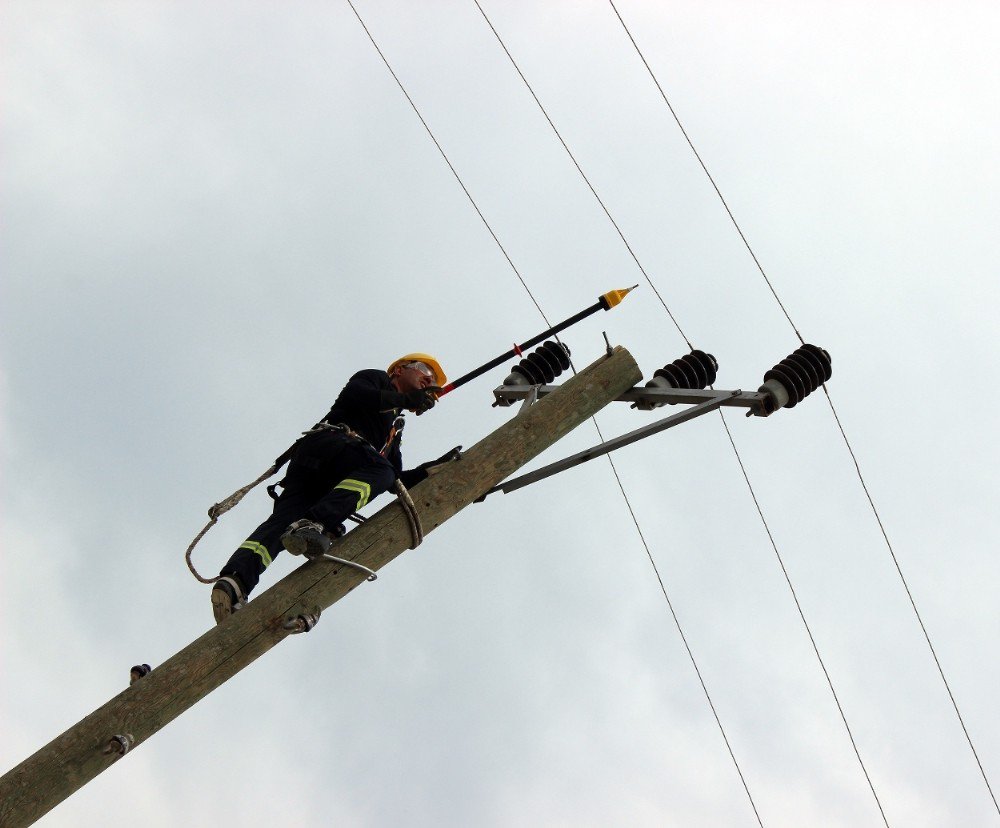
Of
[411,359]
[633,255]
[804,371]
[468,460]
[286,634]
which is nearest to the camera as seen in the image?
[286,634]

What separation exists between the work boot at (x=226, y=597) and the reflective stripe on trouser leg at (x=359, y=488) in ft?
1.61

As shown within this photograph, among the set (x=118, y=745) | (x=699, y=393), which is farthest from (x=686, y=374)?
(x=118, y=745)

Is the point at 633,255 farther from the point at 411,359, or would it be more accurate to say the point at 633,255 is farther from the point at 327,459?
the point at 327,459

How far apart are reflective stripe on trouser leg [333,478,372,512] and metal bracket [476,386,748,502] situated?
67cm

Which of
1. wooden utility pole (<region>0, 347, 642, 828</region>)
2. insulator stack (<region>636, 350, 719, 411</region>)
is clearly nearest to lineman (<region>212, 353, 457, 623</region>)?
wooden utility pole (<region>0, 347, 642, 828</region>)

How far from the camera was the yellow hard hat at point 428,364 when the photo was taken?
513 cm

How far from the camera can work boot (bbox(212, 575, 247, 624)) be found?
371 cm

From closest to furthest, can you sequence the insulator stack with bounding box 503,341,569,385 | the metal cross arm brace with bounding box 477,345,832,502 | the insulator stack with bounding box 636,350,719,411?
the metal cross arm brace with bounding box 477,345,832,502
the insulator stack with bounding box 636,350,719,411
the insulator stack with bounding box 503,341,569,385

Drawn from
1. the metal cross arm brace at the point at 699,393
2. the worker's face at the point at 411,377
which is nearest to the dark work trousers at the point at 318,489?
the metal cross arm brace at the point at 699,393

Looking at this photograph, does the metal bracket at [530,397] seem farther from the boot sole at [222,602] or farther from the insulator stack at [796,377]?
the boot sole at [222,602]

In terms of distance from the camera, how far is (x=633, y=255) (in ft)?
19.2

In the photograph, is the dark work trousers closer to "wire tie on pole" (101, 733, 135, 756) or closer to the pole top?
"wire tie on pole" (101, 733, 135, 756)

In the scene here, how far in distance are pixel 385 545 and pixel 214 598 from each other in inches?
23.8

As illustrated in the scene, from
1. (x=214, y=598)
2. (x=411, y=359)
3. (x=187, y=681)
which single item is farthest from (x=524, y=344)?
(x=187, y=681)
